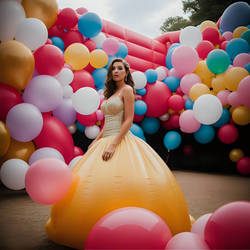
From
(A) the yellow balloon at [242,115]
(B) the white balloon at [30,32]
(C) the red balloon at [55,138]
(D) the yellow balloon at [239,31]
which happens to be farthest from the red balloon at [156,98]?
(B) the white balloon at [30,32]

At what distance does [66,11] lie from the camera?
13.3 ft

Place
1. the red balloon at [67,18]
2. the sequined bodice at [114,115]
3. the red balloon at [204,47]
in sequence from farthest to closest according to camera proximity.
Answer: the red balloon at [204,47] → the red balloon at [67,18] → the sequined bodice at [114,115]

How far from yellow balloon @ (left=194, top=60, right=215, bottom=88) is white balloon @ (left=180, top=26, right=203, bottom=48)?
0.47 metres

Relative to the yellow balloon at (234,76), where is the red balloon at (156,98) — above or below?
below

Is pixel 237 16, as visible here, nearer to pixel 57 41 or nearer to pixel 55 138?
pixel 57 41

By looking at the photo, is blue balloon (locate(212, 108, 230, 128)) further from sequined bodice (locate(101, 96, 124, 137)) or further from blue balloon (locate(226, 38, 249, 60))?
sequined bodice (locate(101, 96, 124, 137))

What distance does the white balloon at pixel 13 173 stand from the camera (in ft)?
9.53

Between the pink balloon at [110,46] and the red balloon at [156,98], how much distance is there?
1.10 metres

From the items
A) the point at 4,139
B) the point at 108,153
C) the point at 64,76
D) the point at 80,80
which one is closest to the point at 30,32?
the point at 64,76

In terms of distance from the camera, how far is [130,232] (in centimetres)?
112

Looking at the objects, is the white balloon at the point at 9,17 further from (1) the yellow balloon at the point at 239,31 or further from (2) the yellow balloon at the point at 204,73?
(1) the yellow balloon at the point at 239,31

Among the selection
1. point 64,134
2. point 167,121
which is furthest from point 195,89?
point 64,134

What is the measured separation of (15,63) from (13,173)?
131 cm

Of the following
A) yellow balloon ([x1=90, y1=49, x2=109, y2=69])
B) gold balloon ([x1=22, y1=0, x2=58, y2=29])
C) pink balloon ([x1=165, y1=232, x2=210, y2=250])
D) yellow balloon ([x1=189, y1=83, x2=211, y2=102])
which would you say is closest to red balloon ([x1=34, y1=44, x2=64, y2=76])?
gold balloon ([x1=22, y1=0, x2=58, y2=29])
